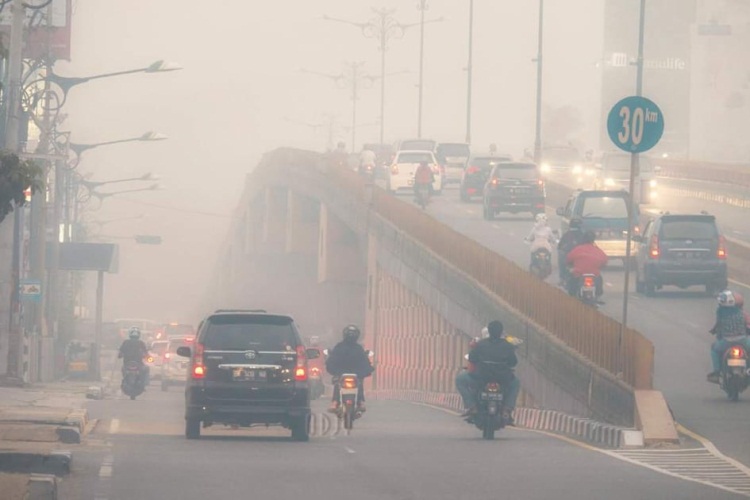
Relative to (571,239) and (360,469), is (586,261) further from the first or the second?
(360,469)

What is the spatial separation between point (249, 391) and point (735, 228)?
141 feet


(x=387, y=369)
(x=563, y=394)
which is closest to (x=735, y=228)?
(x=387, y=369)

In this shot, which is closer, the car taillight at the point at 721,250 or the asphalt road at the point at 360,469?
the asphalt road at the point at 360,469

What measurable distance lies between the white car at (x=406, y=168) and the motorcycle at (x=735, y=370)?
48368 millimetres

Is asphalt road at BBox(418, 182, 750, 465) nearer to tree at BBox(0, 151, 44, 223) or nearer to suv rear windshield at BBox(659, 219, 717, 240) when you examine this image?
suv rear windshield at BBox(659, 219, 717, 240)

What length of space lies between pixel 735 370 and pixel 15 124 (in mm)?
15726

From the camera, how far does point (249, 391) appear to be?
69.5ft

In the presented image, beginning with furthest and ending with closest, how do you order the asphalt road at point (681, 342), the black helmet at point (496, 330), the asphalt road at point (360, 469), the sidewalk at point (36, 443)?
the asphalt road at point (681, 342)
the black helmet at point (496, 330)
the asphalt road at point (360, 469)
the sidewalk at point (36, 443)

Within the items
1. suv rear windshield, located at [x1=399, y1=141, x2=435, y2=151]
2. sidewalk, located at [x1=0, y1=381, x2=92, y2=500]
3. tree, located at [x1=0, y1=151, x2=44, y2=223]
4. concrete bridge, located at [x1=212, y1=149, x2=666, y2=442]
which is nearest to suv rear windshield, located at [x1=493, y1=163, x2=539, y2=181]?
concrete bridge, located at [x1=212, y1=149, x2=666, y2=442]

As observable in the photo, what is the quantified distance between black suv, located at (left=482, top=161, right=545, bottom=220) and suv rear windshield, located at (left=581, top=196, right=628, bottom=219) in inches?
610

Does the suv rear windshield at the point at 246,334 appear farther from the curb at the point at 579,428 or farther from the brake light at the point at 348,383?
the curb at the point at 579,428

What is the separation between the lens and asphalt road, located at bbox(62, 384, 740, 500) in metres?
14.6

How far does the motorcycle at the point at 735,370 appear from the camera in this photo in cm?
2452

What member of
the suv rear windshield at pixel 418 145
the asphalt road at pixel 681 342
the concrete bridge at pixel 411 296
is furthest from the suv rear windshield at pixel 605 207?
the suv rear windshield at pixel 418 145
